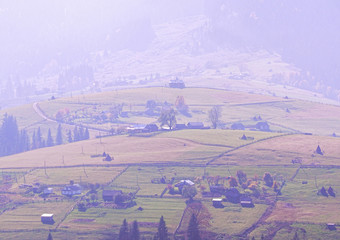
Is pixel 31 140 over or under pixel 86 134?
under

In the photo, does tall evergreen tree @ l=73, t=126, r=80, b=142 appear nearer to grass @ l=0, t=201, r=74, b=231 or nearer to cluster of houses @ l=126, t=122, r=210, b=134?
cluster of houses @ l=126, t=122, r=210, b=134

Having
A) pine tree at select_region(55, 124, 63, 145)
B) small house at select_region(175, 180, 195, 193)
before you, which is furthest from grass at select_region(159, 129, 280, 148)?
pine tree at select_region(55, 124, 63, 145)

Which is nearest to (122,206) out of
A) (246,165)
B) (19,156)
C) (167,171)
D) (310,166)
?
(167,171)

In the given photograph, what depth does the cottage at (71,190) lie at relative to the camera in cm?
12306

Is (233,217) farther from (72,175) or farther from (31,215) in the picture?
(72,175)

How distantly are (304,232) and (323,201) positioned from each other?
15014 mm

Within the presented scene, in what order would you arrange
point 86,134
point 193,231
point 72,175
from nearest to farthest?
point 193,231 → point 72,175 → point 86,134

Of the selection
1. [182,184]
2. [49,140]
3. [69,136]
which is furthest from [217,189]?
[49,140]

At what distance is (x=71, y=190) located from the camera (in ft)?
406

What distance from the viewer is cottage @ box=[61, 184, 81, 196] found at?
404 feet

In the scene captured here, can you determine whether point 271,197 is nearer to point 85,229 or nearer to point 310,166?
point 310,166

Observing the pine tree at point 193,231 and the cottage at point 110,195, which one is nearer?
the pine tree at point 193,231

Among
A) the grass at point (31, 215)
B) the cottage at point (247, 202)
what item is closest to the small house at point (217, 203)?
the cottage at point (247, 202)

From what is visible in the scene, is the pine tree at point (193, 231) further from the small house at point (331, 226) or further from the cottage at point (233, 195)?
the small house at point (331, 226)
